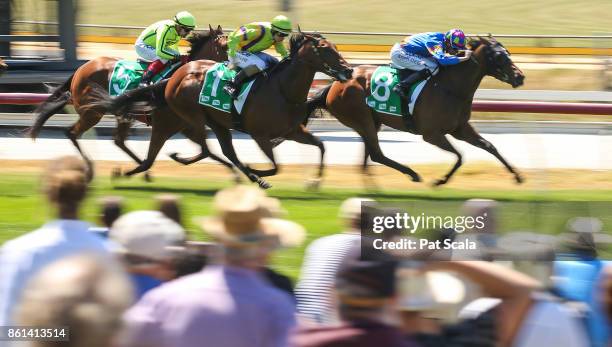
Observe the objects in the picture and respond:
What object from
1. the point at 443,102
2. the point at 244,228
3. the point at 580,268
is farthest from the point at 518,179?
the point at 244,228

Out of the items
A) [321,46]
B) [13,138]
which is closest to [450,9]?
[13,138]

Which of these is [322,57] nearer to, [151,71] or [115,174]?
[151,71]

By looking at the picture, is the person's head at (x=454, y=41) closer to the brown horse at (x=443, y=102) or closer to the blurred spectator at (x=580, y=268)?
the brown horse at (x=443, y=102)

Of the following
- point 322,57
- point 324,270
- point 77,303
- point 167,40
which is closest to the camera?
point 77,303

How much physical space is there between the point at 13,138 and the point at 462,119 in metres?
7.45

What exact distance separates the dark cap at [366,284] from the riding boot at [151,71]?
10653 mm

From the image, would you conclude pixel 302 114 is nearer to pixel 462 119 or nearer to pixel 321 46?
pixel 321 46

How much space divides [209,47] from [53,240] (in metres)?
10.8

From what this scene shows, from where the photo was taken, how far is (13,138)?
55.2ft

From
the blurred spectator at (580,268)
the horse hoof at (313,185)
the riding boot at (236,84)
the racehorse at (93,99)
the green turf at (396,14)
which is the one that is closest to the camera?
the blurred spectator at (580,268)

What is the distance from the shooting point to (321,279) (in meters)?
4.52

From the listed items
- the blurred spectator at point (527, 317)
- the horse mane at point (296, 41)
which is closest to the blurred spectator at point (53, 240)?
the blurred spectator at point (527, 317)

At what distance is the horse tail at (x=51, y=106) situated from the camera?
13828 millimetres

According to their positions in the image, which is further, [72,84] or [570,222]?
[72,84]
